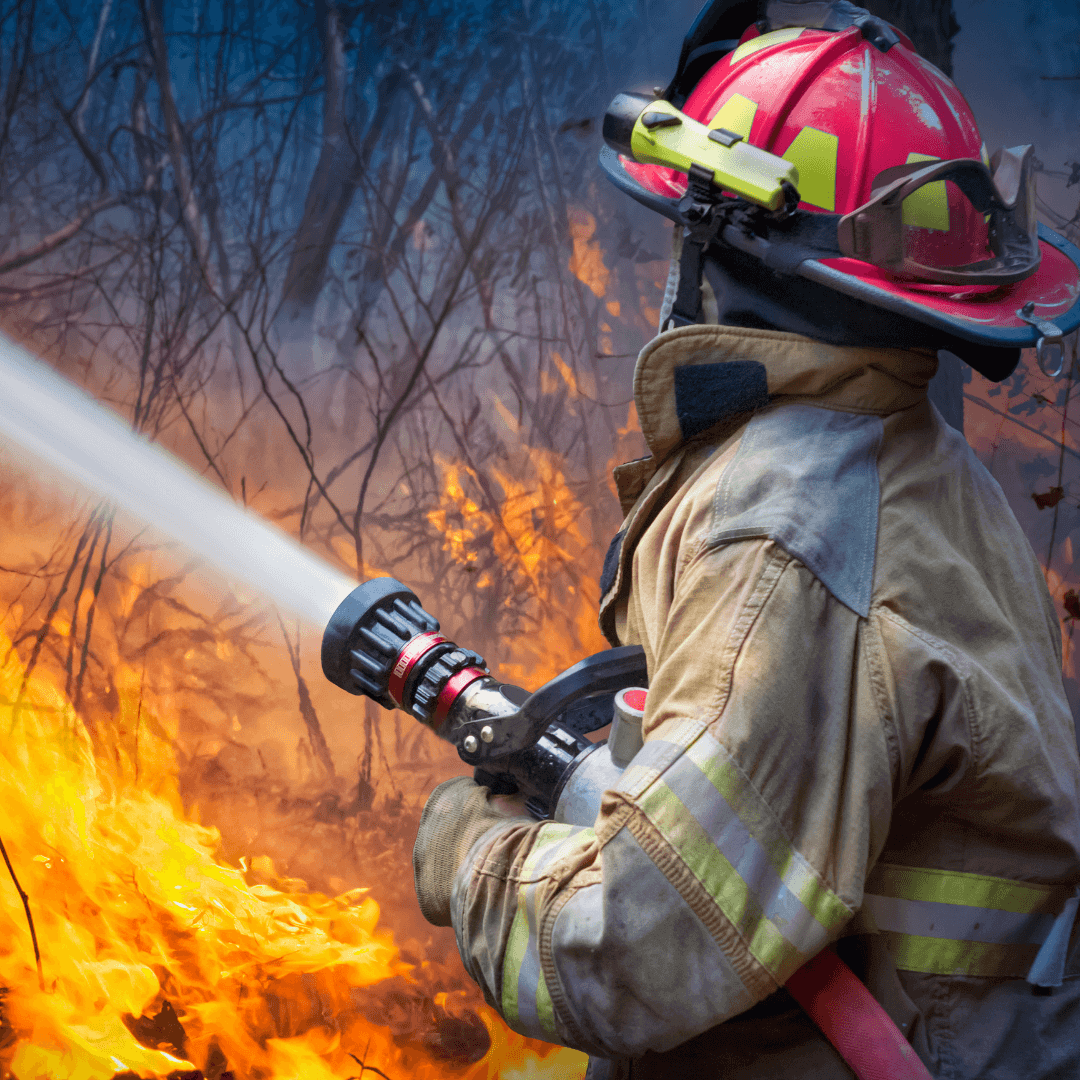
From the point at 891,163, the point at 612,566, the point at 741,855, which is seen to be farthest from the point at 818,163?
the point at 741,855

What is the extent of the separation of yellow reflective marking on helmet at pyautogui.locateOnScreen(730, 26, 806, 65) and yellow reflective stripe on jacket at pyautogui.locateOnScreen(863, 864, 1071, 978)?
134 cm

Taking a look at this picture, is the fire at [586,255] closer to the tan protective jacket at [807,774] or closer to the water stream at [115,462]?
the water stream at [115,462]

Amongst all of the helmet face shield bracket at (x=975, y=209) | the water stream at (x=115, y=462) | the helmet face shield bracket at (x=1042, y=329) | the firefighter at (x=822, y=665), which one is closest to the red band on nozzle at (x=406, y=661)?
the firefighter at (x=822, y=665)

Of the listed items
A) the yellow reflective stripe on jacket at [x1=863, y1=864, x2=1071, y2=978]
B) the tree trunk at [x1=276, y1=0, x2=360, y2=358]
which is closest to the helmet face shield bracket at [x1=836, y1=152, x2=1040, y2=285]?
the yellow reflective stripe on jacket at [x1=863, y1=864, x2=1071, y2=978]

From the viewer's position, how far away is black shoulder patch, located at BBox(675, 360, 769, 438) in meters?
1.42

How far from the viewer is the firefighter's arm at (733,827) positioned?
1139 mm

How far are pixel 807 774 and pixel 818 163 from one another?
0.95 meters

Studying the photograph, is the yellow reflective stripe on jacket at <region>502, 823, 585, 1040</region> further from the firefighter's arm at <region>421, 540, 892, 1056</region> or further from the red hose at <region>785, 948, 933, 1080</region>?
the red hose at <region>785, 948, 933, 1080</region>

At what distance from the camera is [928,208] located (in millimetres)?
1426

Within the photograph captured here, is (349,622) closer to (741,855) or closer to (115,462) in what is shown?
(741,855)

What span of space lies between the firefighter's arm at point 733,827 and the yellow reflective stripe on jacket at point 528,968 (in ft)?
0.08

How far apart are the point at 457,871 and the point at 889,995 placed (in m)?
0.65

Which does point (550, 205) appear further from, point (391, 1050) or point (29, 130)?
point (391, 1050)

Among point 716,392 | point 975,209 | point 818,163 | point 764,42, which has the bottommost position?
point 716,392
